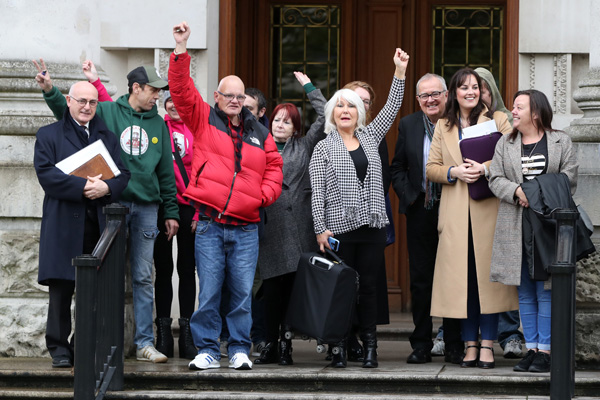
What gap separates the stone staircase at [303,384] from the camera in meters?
6.85

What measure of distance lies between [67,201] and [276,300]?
1473 mm

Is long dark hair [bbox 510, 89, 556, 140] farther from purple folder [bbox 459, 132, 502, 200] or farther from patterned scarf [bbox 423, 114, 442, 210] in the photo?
patterned scarf [bbox 423, 114, 442, 210]

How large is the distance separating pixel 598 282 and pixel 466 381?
1.33 metres

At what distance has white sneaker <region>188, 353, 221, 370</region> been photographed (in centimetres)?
716

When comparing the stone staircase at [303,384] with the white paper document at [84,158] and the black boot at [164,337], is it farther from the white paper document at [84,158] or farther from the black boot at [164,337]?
the white paper document at [84,158]

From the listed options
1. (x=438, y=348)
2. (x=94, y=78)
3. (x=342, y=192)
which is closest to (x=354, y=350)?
(x=438, y=348)

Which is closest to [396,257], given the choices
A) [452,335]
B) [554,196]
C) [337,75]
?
[337,75]

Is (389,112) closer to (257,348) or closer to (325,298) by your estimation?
(325,298)

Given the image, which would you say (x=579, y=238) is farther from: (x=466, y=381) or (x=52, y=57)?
(x=52, y=57)

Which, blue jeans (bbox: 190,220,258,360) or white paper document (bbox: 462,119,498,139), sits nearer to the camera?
blue jeans (bbox: 190,220,258,360)

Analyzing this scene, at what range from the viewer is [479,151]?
7.41 meters

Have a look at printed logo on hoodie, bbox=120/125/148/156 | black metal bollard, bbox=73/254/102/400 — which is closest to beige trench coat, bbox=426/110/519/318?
printed logo on hoodie, bbox=120/125/148/156

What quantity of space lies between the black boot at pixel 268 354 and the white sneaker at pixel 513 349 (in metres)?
1.58

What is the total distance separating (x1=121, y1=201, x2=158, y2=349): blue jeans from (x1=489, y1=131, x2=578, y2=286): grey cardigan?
2150mm
